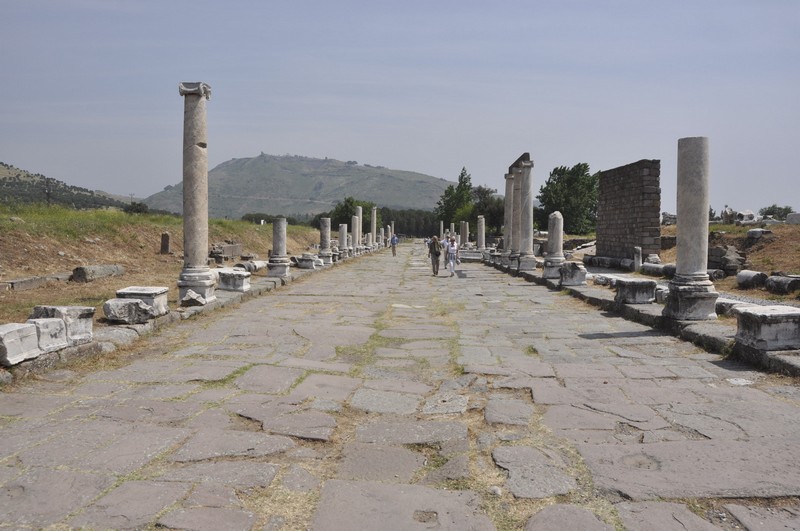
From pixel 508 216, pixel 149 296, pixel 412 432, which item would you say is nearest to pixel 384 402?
pixel 412 432

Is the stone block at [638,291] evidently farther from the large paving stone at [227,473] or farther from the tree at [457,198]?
the tree at [457,198]

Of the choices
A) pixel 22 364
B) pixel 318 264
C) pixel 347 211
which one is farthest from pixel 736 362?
pixel 347 211

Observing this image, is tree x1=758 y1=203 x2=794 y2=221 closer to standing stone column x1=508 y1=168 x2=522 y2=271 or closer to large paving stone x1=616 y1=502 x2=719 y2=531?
standing stone column x1=508 y1=168 x2=522 y2=271

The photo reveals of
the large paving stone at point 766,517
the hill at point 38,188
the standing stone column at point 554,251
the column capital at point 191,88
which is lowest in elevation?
the large paving stone at point 766,517

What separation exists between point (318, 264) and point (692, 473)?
1963 cm

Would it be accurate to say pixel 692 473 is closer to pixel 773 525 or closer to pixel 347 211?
pixel 773 525

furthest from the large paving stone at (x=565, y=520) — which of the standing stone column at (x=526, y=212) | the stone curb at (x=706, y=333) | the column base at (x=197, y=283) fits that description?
the standing stone column at (x=526, y=212)

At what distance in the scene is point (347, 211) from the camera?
3014 inches

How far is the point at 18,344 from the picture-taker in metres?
5.03

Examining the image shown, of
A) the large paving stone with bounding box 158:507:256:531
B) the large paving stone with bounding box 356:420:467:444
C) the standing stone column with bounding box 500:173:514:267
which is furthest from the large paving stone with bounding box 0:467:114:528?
the standing stone column with bounding box 500:173:514:267

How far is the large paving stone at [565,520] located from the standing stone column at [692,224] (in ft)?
18.8

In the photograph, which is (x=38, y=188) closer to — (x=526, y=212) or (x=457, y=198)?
(x=457, y=198)

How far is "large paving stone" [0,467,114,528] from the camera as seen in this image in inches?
107

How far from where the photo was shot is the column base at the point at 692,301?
787 cm
